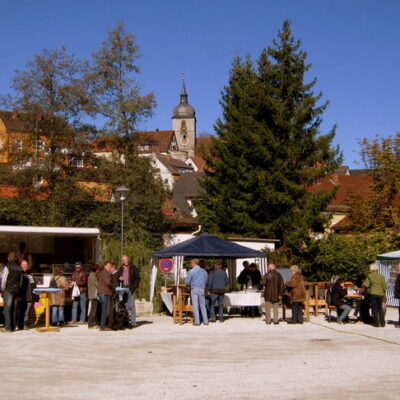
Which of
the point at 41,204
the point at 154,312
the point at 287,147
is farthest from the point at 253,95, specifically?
the point at 154,312

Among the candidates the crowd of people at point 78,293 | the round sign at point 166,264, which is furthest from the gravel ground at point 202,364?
the round sign at point 166,264

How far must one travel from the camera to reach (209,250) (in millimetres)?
20203

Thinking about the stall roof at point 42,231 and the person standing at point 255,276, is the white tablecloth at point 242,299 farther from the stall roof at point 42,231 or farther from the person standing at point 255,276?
the stall roof at point 42,231

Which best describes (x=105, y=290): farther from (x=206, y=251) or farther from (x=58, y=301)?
(x=206, y=251)

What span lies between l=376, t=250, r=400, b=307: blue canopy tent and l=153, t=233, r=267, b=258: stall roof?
6.78 meters

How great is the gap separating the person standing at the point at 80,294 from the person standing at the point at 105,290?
1368 mm

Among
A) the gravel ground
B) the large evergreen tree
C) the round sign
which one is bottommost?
the gravel ground

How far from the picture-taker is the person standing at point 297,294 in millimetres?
18259

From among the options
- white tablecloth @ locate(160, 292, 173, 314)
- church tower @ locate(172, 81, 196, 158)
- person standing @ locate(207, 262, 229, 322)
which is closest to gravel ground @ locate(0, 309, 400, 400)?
person standing @ locate(207, 262, 229, 322)

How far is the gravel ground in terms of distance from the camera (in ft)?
28.5

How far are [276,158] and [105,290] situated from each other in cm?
2009

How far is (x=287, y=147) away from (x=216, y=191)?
15.8ft

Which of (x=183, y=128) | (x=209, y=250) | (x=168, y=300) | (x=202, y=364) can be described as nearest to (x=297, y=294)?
(x=209, y=250)

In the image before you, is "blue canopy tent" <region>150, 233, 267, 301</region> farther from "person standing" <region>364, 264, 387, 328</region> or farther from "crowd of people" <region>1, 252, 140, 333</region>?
"person standing" <region>364, 264, 387, 328</region>
